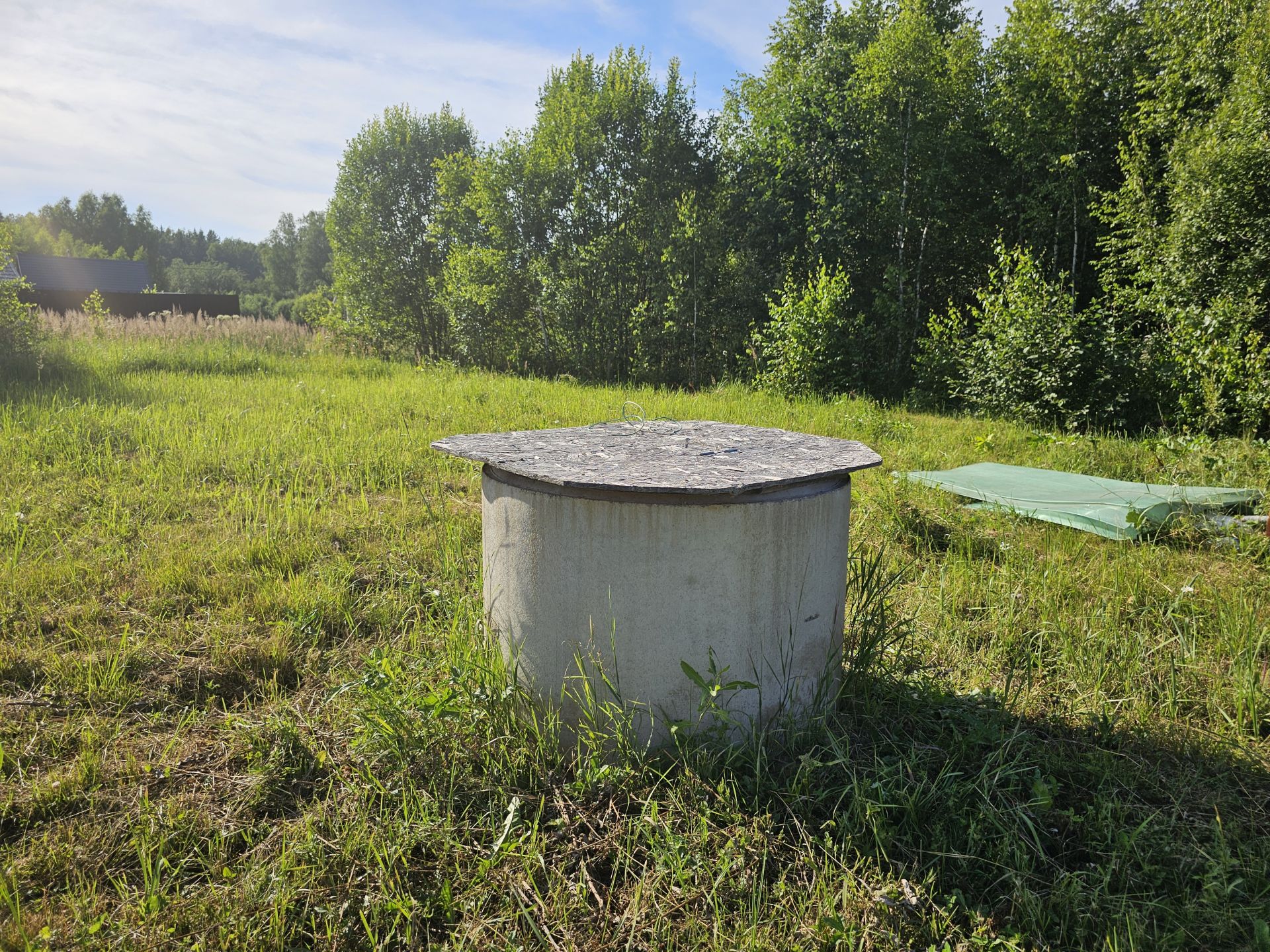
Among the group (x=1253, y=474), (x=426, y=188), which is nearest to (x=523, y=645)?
(x=1253, y=474)

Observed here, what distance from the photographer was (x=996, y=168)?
41.8 feet

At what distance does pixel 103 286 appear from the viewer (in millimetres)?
39531

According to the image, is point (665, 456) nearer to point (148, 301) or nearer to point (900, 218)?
point (900, 218)

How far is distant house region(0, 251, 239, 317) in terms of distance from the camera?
22953 millimetres

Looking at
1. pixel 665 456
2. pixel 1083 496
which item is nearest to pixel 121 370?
pixel 665 456

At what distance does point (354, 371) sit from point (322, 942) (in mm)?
10602

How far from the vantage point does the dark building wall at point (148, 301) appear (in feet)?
73.3

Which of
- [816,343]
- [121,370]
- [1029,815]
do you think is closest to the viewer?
[1029,815]

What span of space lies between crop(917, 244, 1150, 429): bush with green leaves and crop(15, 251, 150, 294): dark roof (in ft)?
131

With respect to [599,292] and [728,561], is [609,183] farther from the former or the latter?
[728,561]

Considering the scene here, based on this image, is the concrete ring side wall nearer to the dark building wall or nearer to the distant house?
the dark building wall

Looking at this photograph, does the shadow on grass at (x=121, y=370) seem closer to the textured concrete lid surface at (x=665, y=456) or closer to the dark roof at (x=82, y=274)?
the textured concrete lid surface at (x=665, y=456)

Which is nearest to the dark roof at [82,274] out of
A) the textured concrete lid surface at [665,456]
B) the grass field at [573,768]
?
the grass field at [573,768]

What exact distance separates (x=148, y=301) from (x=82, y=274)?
21.5 meters
